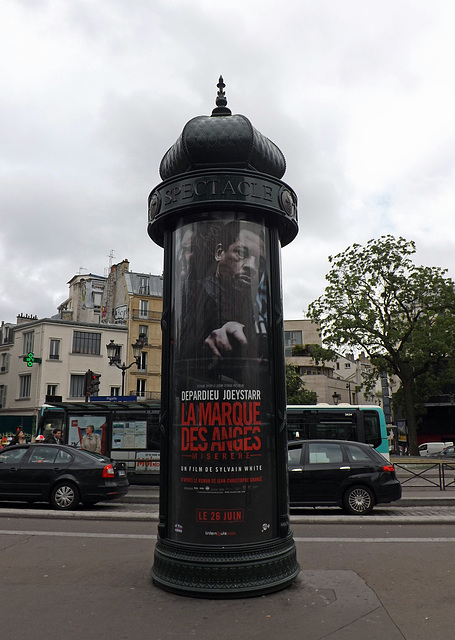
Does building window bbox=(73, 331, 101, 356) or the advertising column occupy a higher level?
building window bbox=(73, 331, 101, 356)

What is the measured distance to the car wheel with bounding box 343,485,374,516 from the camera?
11.2 meters

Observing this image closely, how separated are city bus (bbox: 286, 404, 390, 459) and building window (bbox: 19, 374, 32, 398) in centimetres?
3145

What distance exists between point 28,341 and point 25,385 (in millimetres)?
3828

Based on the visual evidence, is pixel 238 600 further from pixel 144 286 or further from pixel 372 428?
pixel 144 286

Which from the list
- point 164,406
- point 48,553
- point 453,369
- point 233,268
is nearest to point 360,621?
point 164,406

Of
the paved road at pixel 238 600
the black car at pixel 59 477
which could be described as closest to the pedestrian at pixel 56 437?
the black car at pixel 59 477

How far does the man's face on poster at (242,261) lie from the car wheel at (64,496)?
7.98 meters

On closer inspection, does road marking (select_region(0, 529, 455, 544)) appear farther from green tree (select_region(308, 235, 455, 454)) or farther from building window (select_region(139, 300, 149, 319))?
building window (select_region(139, 300, 149, 319))

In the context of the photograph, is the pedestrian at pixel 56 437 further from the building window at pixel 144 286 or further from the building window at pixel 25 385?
the building window at pixel 144 286

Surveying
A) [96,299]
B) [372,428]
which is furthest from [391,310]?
[96,299]

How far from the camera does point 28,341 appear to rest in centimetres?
4769

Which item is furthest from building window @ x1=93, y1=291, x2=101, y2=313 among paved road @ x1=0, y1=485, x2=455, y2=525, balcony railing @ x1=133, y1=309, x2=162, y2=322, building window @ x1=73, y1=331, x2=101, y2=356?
paved road @ x1=0, y1=485, x2=455, y2=525

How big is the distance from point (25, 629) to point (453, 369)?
1260 inches

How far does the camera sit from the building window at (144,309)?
2116 inches
